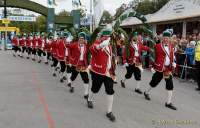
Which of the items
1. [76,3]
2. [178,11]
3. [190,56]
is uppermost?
[76,3]

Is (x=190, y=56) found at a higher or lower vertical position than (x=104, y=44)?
lower

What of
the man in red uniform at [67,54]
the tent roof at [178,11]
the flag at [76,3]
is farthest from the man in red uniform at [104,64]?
the flag at [76,3]

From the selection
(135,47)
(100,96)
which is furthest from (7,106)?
(135,47)

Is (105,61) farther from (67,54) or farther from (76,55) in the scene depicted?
(67,54)

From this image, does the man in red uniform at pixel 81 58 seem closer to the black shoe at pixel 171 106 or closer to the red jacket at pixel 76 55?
the red jacket at pixel 76 55

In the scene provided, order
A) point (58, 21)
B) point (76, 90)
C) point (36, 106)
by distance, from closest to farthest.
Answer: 1. point (36, 106)
2. point (76, 90)
3. point (58, 21)

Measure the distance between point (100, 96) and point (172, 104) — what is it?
6.72 ft

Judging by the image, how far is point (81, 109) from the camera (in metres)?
9.20

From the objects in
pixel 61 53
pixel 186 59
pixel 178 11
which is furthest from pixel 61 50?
pixel 178 11

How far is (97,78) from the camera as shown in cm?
892

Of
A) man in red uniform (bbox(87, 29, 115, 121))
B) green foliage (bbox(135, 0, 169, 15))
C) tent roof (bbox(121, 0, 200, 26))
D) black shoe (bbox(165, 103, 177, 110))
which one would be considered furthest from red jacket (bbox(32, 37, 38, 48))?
green foliage (bbox(135, 0, 169, 15))

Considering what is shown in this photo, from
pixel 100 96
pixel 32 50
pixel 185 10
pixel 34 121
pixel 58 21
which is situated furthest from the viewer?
pixel 58 21

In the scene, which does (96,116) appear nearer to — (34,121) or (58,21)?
(34,121)

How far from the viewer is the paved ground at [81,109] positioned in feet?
25.8
